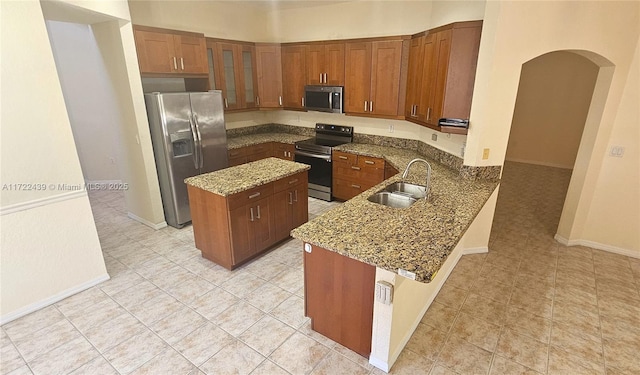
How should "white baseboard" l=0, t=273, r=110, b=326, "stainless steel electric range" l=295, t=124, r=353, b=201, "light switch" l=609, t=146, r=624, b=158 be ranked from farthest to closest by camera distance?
1. "stainless steel electric range" l=295, t=124, r=353, b=201
2. "light switch" l=609, t=146, r=624, b=158
3. "white baseboard" l=0, t=273, r=110, b=326

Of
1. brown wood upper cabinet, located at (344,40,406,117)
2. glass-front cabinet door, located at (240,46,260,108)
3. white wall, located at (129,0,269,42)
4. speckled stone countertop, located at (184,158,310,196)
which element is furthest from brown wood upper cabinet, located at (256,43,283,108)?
speckled stone countertop, located at (184,158,310,196)

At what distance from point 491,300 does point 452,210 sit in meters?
1.04

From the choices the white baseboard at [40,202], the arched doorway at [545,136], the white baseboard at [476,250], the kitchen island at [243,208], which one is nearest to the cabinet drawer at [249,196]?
the kitchen island at [243,208]

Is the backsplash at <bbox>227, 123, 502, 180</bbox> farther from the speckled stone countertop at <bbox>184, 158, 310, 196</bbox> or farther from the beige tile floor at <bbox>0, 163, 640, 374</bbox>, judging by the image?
the speckled stone countertop at <bbox>184, 158, 310, 196</bbox>

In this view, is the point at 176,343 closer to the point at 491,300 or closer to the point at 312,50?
the point at 491,300

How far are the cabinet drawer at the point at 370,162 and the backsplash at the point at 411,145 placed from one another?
0.62m

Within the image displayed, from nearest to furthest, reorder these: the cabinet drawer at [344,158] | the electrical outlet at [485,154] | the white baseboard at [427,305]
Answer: the white baseboard at [427,305] < the electrical outlet at [485,154] < the cabinet drawer at [344,158]

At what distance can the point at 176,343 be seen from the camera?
2301 millimetres

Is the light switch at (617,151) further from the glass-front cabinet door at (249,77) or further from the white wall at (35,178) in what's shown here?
the white wall at (35,178)

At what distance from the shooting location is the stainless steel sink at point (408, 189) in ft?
9.38

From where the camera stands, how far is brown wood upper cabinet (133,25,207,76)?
11.8 feet

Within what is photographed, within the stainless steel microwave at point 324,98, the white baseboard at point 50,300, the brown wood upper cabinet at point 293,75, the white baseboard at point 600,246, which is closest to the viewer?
the white baseboard at point 50,300

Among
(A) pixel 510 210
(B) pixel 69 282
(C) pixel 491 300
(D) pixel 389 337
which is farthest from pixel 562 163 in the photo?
(B) pixel 69 282

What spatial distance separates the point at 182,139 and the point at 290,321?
2.57 metres
